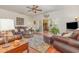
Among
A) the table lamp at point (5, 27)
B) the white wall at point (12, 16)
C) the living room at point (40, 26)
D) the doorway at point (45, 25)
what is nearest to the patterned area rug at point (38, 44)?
the living room at point (40, 26)

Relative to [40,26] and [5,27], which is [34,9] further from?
[5,27]

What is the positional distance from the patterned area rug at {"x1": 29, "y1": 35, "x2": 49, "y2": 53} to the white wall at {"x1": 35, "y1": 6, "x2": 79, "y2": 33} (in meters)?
0.31

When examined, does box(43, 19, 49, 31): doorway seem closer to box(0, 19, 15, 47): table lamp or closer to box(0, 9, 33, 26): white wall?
box(0, 9, 33, 26): white wall

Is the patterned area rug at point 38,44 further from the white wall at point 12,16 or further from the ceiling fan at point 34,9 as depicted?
the ceiling fan at point 34,9

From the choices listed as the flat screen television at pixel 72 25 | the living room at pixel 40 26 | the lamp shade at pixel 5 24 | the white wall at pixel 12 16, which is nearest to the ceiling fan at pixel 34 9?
the living room at pixel 40 26

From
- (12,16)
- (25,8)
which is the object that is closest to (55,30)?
(25,8)

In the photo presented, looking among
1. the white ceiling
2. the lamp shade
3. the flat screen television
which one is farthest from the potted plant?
the lamp shade

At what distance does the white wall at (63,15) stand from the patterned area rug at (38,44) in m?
0.31

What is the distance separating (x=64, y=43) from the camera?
69.1 inches

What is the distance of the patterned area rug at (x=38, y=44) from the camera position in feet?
5.68

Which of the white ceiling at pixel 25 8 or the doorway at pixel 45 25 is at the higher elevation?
the white ceiling at pixel 25 8

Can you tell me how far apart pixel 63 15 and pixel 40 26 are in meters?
0.40

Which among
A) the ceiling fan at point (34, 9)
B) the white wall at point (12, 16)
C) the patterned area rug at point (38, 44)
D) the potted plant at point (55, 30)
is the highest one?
the ceiling fan at point (34, 9)

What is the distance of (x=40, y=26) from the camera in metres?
1.75
